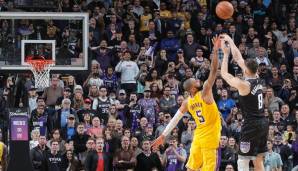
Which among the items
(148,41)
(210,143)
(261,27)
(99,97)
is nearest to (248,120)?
(210,143)

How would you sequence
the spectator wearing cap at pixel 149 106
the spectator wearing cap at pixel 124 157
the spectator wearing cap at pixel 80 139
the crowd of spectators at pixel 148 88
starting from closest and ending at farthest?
the spectator wearing cap at pixel 124 157
the crowd of spectators at pixel 148 88
the spectator wearing cap at pixel 80 139
the spectator wearing cap at pixel 149 106

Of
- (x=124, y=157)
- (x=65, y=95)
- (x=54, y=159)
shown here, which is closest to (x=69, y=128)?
(x=65, y=95)

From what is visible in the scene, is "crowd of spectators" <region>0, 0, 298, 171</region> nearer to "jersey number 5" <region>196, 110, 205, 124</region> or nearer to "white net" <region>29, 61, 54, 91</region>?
"white net" <region>29, 61, 54, 91</region>

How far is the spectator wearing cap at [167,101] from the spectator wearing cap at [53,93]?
2.64 m

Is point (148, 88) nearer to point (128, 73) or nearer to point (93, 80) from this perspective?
point (128, 73)

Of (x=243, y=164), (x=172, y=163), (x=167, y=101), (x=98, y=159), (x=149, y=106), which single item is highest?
(x=167, y=101)

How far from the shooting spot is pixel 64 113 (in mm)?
23188

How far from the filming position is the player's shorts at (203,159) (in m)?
16.1

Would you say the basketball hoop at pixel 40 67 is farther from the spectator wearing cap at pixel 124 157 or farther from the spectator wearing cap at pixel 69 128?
the spectator wearing cap at pixel 124 157

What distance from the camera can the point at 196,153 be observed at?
16172 millimetres

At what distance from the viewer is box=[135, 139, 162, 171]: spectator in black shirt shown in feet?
72.2

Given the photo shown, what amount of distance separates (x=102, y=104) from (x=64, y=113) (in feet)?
3.81

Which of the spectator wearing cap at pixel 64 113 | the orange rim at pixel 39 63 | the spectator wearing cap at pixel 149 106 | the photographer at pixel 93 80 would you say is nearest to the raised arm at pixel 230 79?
the orange rim at pixel 39 63

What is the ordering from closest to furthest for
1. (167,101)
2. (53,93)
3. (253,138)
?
1. (253,138)
2. (53,93)
3. (167,101)
